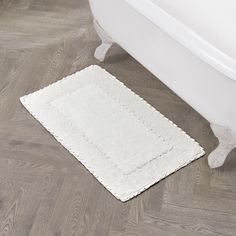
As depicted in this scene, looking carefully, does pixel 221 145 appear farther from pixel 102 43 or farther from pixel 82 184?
pixel 102 43

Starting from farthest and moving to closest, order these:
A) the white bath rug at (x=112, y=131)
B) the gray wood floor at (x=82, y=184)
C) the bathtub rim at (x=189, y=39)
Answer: the white bath rug at (x=112, y=131) < the gray wood floor at (x=82, y=184) < the bathtub rim at (x=189, y=39)

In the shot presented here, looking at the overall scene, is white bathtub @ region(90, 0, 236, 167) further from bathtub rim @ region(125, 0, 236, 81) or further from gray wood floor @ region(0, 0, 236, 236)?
gray wood floor @ region(0, 0, 236, 236)

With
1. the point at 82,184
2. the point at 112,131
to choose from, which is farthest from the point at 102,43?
the point at 82,184

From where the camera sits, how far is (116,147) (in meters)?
1.84

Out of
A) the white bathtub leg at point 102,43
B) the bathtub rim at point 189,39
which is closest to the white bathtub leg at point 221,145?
the bathtub rim at point 189,39

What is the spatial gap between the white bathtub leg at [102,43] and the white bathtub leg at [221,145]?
2.43 feet

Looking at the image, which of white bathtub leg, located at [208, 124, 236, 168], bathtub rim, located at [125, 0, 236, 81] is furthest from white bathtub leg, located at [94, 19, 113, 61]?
white bathtub leg, located at [208, 124, 236, 168]

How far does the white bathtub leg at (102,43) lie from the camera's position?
2.10 meters

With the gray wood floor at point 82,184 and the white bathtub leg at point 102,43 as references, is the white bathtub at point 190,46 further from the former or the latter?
the gray wood floor at point 82,184

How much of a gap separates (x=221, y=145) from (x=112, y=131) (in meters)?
0.47

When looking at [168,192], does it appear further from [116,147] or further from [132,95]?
[132,95]

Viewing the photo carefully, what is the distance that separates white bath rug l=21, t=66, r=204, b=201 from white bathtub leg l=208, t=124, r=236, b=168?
0.08m

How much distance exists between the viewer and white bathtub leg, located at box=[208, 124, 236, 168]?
5.40 feet

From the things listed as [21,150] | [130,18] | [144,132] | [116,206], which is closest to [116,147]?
[144,132]
